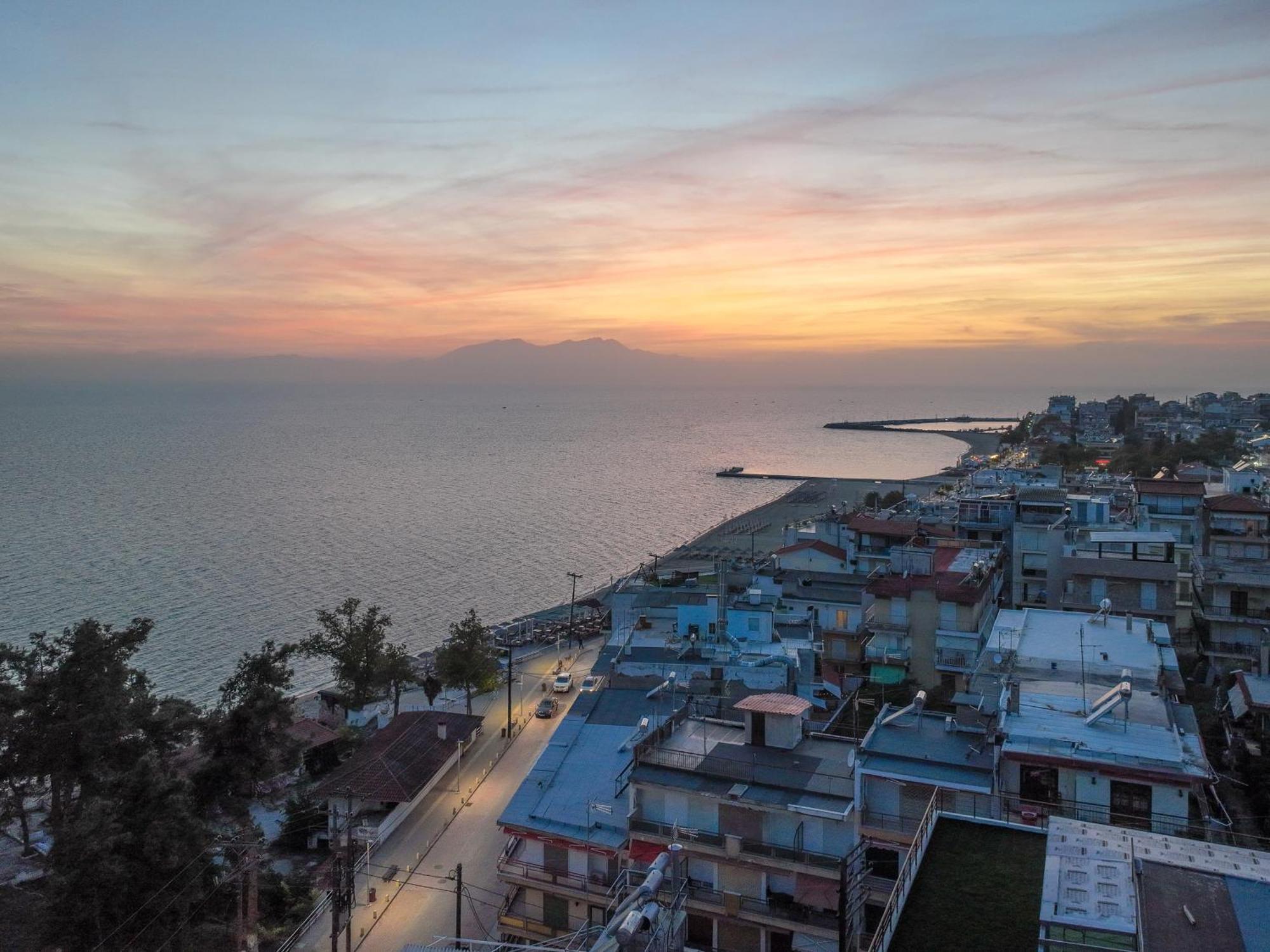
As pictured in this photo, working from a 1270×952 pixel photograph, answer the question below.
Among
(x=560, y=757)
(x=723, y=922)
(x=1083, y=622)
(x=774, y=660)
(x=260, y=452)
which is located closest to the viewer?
(x=723, y=922)

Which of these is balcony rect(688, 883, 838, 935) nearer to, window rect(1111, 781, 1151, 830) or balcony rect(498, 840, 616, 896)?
balcony rect(498, 840, 616, 896)

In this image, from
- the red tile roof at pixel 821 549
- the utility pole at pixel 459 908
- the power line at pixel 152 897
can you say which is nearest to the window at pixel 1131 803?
the utility pole at pixel 459 908

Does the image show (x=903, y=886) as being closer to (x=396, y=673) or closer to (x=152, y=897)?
(x=152, y=897)

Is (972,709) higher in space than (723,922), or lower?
higher

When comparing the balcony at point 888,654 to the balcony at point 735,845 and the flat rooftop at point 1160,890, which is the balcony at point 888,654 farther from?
the flat rooftop at point 1160,890

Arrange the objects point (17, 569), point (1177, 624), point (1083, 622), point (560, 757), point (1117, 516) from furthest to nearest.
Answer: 1. point (17, 569)
2. point (1117, 516)
3. point (1177, 624)
4. point (1083, 622)
5. point (560, 757)

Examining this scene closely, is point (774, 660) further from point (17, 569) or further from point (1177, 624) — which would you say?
point (17, 569)

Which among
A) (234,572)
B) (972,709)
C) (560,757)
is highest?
(972,709)

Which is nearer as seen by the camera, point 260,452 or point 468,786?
point 468,786

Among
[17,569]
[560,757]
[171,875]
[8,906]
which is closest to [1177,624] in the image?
[560,757]


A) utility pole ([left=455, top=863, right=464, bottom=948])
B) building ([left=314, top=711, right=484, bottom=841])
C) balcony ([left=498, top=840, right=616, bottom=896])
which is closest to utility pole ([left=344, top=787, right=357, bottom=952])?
utility pole ([left=455, top=863, right=464, bottom=948])
